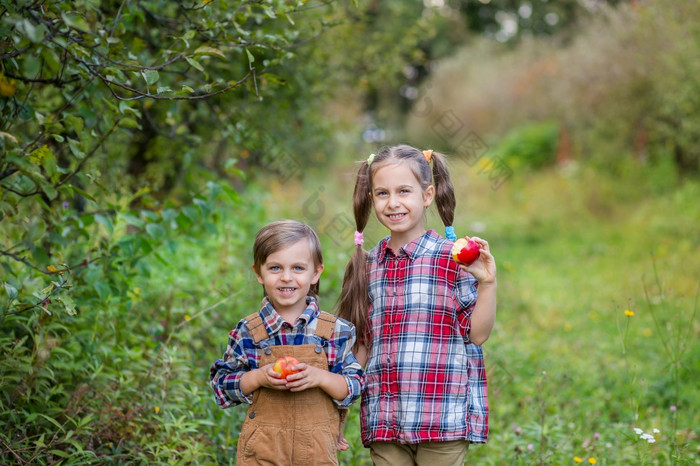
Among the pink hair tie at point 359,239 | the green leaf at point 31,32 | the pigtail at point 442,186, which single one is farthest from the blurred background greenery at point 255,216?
the pink hair tie at point 359,239

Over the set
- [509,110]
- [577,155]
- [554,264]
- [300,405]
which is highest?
[509,110]

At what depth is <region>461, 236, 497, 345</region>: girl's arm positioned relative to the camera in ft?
7.59

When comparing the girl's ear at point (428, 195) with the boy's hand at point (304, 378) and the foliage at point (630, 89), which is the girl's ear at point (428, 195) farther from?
the foliage at point (630, 89)

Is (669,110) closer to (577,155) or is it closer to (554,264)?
(554,264)

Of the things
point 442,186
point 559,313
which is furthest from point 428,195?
point 559,313

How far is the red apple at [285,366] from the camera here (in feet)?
7.20

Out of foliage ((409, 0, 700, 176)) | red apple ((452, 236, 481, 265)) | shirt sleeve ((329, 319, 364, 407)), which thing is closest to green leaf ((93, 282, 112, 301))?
shirt sleeve ((329, 319, 364, 407))

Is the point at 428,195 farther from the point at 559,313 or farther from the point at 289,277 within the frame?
the point at 559,313

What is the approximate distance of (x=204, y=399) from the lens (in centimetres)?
313

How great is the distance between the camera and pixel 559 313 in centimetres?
707

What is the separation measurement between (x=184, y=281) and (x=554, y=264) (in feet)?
20.8

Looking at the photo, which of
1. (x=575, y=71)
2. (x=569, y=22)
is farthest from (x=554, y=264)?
(x=569, y=22)

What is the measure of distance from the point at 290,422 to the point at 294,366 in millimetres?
210

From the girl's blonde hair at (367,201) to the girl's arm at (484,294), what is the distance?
15.3 inches
